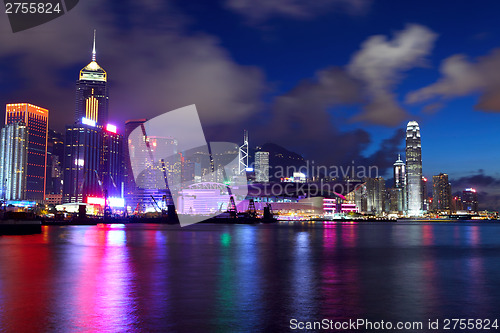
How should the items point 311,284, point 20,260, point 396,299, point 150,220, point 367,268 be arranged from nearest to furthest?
1. point 396,299
2. point 311,284
3. point 367,268
4. point 20,260
5. point 150,220

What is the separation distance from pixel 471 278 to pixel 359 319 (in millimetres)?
12860

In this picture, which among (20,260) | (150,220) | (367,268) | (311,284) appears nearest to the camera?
(311,284)

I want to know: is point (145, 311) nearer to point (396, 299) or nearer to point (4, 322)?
point (4, 322)

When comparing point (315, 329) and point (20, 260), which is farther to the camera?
point (20, 260)

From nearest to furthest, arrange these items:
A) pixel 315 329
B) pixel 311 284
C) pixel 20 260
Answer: pixel 315 329 → pixel 311 284 → pixel 20 260

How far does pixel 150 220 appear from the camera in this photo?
6737 inches

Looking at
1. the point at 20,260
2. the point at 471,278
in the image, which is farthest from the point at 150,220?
the point at 471,278

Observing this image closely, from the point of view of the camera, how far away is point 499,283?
21312 millimetres

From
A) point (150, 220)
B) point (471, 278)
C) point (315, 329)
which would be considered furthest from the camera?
point (150, 220)

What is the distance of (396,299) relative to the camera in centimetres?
1672

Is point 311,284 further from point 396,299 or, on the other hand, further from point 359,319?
point 359,319

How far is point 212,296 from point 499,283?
13562 millimetres

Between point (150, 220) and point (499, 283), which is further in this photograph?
point (150, 220)

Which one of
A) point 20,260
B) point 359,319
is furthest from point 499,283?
point 20,260
